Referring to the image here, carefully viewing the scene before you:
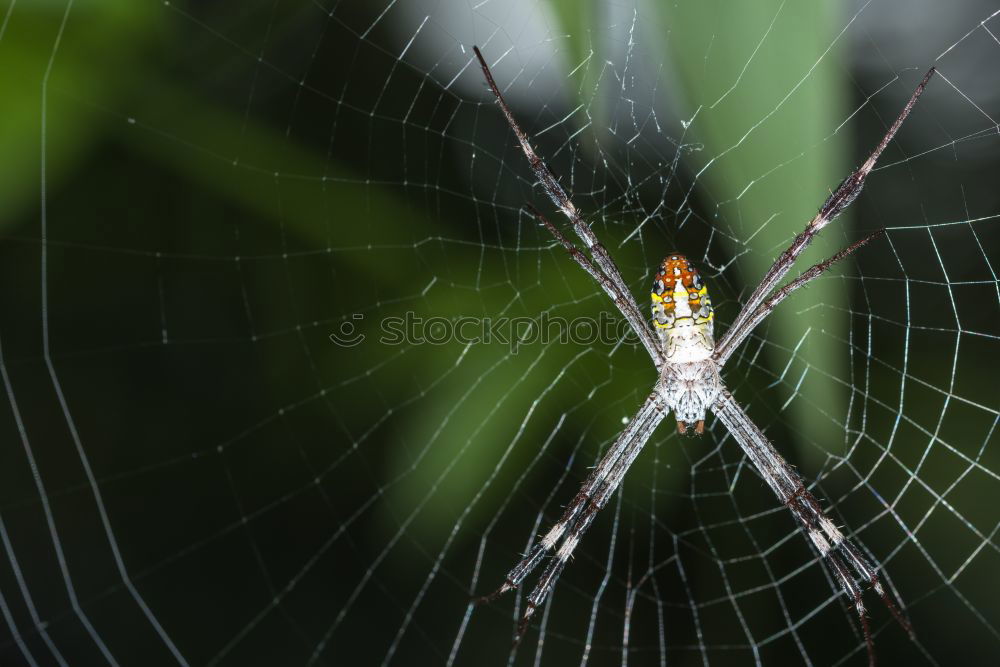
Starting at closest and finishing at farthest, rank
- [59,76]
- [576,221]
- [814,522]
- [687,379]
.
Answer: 1. [59,76]
2. [576,221]
3. [814,522]
4. [687,379]

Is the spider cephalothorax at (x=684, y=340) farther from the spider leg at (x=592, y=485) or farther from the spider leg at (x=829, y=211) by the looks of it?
the spider leg at (x=829, y=211)

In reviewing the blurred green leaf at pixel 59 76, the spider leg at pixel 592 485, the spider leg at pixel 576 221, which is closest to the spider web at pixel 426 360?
the blurred green leaf at pixel 59 76

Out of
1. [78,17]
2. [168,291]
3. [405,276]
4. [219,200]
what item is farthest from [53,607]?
[78,17]

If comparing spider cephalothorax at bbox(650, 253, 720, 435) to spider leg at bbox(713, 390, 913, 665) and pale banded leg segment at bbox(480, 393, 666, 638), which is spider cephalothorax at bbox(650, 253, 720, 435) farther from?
spider leg at bbox(713, 390, 913, 665)

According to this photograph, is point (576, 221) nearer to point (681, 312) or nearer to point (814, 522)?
point (681, 312)

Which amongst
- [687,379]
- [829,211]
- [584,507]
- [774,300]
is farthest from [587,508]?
[829,211]

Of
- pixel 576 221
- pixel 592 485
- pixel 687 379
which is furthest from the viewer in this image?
pixel 687 379

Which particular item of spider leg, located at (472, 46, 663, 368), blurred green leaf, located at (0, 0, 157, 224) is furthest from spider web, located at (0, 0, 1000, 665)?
spider leg, located at (472, 46, 663, 368)

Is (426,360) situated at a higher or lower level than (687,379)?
higher
